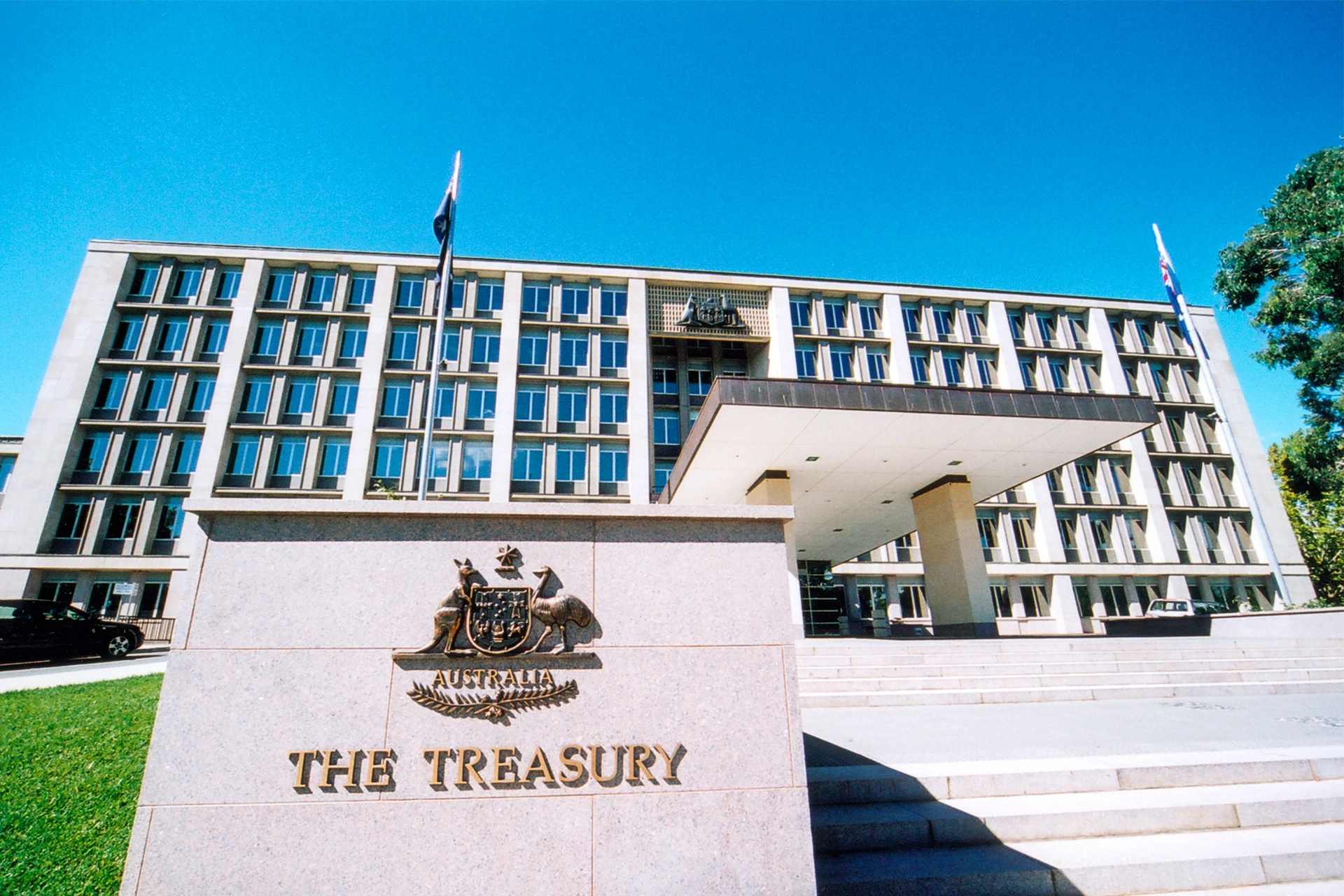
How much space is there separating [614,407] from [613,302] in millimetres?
7253

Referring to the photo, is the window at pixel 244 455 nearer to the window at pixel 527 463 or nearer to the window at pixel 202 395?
the window at pixel 202 395

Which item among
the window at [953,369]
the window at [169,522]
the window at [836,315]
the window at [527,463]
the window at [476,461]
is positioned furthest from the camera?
the window at [836,315]

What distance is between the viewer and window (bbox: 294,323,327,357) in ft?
112

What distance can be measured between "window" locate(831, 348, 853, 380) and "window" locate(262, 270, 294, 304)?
33859mm

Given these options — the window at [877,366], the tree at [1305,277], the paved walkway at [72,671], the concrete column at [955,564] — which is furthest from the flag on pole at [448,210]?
the window at [877,366]

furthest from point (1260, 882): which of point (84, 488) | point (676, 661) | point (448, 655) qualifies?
point (84, 488)

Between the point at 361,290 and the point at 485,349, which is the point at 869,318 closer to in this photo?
the point at 485,349

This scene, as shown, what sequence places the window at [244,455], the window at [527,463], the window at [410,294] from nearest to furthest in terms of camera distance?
1. the window at [244,455]
2. the window at [527,463]
3. the window at [410,294]

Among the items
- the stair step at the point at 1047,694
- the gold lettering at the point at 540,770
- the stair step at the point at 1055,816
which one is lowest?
the stair step at the point at 1055,816

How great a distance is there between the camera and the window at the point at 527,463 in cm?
3281

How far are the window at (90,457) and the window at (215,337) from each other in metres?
6.66

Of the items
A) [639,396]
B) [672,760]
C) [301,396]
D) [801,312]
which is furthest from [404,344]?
[672,760]

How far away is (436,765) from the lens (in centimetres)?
327

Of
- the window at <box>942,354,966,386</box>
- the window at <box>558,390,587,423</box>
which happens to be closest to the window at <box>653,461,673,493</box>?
the window at <box>558,390,587,423</box>
